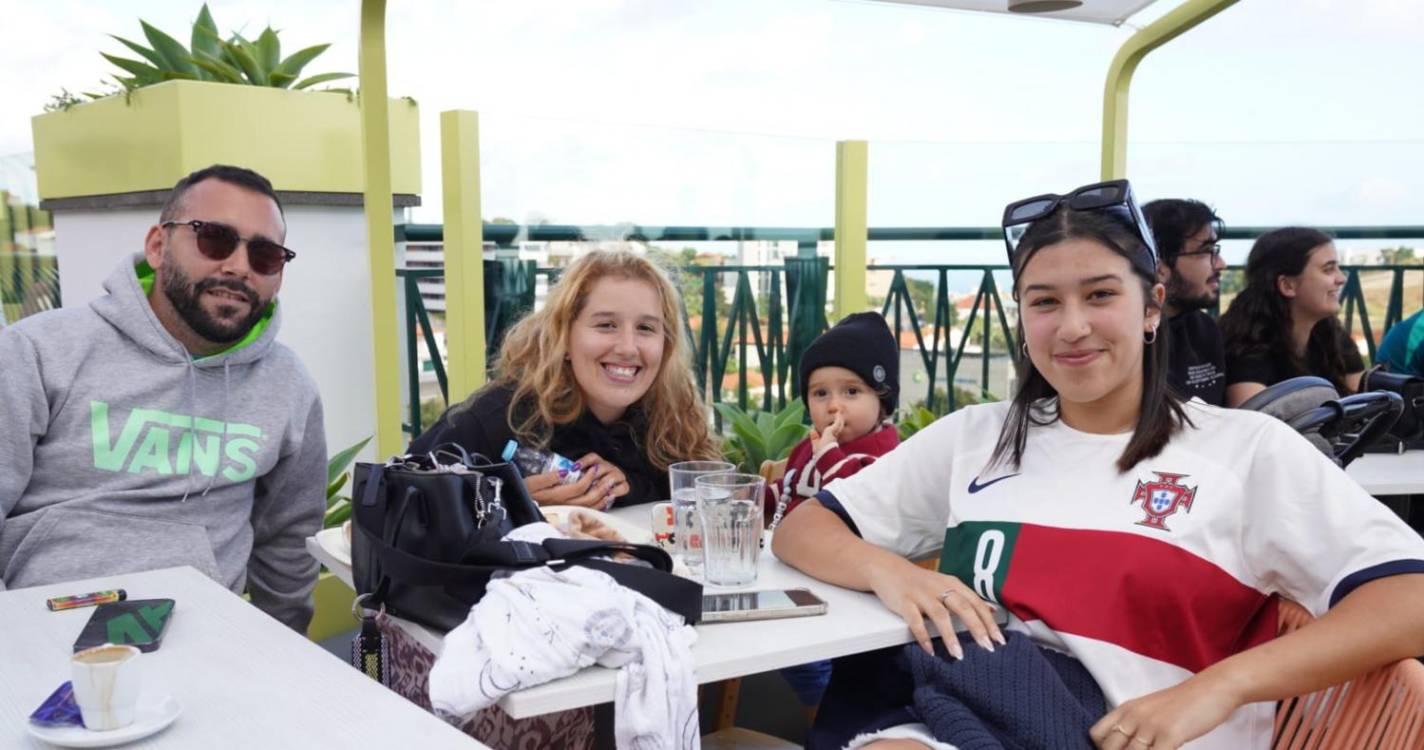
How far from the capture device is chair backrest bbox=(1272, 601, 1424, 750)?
1401 millimetres

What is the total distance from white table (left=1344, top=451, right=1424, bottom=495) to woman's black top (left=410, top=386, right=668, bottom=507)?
5.53ft

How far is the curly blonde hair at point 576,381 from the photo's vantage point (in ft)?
8.54

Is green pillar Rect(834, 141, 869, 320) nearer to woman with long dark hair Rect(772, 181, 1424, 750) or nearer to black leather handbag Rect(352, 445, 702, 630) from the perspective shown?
woman with long dark hair Rect(772, 181, 1424, 750)

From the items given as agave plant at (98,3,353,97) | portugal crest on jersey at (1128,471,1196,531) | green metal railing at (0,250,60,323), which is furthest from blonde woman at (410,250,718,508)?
green metal railing at (0,250,60,323)

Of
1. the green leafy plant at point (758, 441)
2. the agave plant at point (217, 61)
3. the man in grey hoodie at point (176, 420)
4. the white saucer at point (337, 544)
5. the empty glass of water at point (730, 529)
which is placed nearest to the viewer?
the empty glass of water at point (730, 529)

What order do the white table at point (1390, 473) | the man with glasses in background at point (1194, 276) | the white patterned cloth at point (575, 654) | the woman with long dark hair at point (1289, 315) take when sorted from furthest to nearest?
1. the woman with long dark hair at point (1289, 315)
2. the man with glasses in background at point (1194, 276)
3. the white table at point (1390, 473)
4. the white patterned cloth at point (575, 654)

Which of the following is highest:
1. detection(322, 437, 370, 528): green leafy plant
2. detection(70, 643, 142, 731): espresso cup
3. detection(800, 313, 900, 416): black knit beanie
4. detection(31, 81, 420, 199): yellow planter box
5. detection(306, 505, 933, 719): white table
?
detection(31, 81, 420, 199): yellow planter box

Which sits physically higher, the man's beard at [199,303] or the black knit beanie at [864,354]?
the man's beard at [199,303]

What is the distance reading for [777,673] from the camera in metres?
3.23

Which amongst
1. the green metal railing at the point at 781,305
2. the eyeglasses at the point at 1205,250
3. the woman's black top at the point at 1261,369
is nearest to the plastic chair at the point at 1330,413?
the eyeglasses at the point at 1205,250

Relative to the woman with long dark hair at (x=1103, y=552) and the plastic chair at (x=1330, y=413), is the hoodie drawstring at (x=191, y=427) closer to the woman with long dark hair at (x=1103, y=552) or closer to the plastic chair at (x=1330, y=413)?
the woman with long dark hair at (x=1103, y=552)

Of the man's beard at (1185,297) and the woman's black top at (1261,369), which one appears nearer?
the man's beard at (1185,297)

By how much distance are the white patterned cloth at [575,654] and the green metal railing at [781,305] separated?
2.78 m

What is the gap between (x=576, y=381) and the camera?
8.70ft
